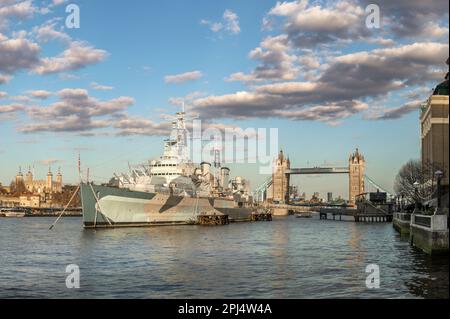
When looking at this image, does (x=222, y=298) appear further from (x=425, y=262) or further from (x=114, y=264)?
(x=425, y=262)

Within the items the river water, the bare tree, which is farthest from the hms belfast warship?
the bare tree

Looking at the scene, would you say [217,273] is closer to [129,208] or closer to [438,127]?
[438,127]

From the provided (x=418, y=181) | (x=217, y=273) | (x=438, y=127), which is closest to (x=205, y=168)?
(x=418, y=181)

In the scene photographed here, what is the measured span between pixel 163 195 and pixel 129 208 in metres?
6.25

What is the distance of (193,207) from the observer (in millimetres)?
81500

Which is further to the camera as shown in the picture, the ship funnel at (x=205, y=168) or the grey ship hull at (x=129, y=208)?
the ship funnel at (x=205, y=168)

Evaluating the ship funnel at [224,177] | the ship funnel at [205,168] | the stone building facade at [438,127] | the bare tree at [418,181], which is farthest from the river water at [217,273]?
the ship funnel at [224,177]

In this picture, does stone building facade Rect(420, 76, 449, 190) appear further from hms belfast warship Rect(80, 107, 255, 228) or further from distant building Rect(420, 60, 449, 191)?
hms belfast warship Rect(80, 107, 255, 228)

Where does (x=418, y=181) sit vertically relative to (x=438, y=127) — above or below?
below

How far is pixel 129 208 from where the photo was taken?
6531 centimetres

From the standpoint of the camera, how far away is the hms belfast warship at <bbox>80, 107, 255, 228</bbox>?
62.8 m

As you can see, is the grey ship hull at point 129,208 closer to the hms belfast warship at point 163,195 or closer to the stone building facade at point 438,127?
the hms belfast warship at point 163,195

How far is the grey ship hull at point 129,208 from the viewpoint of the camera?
6172cm
